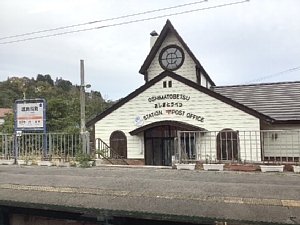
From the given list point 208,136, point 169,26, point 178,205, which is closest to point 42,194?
point 178,205

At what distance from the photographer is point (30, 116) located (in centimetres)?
1111

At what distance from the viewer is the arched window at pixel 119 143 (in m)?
14.8

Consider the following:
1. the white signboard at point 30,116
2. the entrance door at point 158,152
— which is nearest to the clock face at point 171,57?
the entrance door at point 158,152

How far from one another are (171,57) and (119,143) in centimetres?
597

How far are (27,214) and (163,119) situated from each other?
9722mm

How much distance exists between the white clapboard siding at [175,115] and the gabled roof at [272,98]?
1.43 metres

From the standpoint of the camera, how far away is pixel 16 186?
611 cm

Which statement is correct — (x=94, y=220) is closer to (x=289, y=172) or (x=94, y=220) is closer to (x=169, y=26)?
(x=289, y=172)

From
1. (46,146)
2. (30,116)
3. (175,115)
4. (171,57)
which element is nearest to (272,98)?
(175,115)

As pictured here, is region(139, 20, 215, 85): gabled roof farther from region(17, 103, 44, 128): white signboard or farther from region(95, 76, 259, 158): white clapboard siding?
region(17, 103, 44, 128): white signboard

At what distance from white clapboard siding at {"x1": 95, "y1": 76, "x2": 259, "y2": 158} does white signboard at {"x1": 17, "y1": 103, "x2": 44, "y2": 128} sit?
4413mm

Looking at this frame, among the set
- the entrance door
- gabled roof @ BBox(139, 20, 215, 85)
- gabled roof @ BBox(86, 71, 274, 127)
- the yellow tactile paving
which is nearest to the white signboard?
gabled roof @ BBox(86, 71, 274, 127)

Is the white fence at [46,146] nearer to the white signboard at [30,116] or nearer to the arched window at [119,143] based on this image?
the white signboard at [30,116]

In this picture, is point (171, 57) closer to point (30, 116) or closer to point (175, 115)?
point (175, 115)
